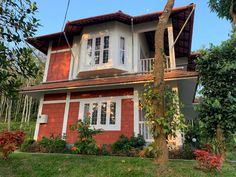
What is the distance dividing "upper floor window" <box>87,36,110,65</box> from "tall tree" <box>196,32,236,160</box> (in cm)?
499

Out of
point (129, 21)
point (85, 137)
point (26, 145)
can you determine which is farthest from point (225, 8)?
point (26, 145)

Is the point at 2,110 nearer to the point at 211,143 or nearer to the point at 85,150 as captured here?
the point at 85,150

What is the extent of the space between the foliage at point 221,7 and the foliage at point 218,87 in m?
6.96

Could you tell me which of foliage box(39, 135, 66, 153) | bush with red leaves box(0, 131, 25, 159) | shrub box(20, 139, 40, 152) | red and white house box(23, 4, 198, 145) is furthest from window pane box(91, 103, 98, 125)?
bush with red leaves box(0, 131, 25, 159)

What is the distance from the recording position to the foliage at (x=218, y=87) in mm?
6883

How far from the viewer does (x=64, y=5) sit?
9391 millimetres

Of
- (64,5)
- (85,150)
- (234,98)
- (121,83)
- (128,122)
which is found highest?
(64,5)

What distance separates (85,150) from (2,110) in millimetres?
27650

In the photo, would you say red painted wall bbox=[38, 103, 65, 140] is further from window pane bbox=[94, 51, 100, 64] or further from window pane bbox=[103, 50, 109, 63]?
window pane bbox=[103, 50, 109, 63]

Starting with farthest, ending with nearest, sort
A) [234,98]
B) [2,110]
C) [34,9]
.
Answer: [2,110]
[234,98]
[34,9]

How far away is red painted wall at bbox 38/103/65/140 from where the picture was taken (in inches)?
429

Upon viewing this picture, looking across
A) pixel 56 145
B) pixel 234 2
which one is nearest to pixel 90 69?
pixel 56 145

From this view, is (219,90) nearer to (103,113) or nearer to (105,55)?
(103,113)

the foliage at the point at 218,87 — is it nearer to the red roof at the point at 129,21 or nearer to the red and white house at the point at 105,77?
the red and white house at the point at 105,77
